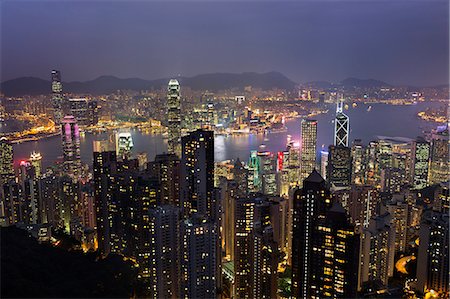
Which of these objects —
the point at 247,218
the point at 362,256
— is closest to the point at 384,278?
the point at 362,256

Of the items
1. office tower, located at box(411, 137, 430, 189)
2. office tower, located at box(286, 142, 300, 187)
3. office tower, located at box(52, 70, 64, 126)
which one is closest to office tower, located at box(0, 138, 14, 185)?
office tower, located at box(52, 70, 64, 126)

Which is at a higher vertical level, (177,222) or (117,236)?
(177,222)

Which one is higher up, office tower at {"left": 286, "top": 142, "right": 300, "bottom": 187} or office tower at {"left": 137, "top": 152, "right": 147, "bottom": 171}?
office tower at {"left": 137, "top": 152, "right": 147, "bottom": 171}

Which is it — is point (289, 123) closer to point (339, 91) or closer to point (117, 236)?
point (339, 91)

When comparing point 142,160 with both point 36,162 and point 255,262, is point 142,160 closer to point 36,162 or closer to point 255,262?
point 36,162

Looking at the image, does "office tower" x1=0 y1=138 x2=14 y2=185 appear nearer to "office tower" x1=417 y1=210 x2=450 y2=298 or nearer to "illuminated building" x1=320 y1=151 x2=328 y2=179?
"illuminated building" x1=320 y1=151 x2=328 y2=179

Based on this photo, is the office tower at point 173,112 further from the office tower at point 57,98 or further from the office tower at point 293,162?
the office tower at point 293,162

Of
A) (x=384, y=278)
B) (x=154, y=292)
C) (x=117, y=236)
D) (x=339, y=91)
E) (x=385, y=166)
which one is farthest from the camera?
(x=385, y=166)
